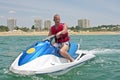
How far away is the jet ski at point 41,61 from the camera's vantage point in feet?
31.0

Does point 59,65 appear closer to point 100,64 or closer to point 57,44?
point 57,44

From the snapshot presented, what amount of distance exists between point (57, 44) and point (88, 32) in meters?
113

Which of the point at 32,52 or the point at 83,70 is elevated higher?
the point at 32,52

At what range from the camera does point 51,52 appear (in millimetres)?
10273

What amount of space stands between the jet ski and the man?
0.20 metres

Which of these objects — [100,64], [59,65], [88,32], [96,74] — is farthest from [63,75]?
[88,32]

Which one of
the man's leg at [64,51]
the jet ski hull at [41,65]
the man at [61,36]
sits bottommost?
the jet ski hull at [41,65]

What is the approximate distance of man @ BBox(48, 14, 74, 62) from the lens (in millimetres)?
10469

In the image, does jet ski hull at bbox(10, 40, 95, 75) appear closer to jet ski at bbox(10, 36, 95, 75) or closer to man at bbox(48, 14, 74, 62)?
jet ski at bbox(10, 36, 95, 75)

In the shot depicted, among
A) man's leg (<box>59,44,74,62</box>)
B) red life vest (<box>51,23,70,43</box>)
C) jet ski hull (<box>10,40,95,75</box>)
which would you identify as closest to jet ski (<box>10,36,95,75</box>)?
jet ski hull (<box>10,40,95,75</box>)

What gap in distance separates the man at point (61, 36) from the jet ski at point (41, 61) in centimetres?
20

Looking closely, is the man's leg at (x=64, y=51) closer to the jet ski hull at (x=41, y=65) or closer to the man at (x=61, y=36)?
the man at (x=61, y=36)

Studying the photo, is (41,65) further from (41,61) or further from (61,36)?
(61,36)

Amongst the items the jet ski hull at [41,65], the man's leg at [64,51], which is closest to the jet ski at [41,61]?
the jet ski hull at [41,65]
